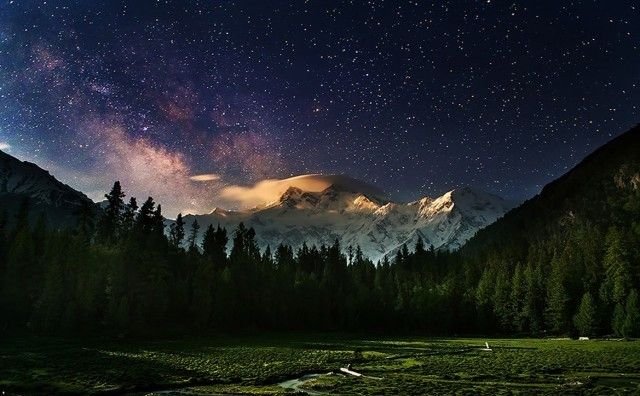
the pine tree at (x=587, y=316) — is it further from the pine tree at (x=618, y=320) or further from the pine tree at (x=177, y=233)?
the pine tree at (x=177, y=233)

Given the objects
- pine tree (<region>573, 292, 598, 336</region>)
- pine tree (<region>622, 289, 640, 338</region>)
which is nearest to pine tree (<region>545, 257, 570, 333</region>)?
pine tree (<region>573, 292, 598, 336</region>)

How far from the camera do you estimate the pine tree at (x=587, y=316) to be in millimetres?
105750

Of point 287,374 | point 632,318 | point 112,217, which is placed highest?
point 112,217

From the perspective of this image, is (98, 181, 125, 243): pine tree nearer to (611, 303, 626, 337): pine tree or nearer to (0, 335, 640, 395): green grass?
(0, 335, 640, 395): green grass

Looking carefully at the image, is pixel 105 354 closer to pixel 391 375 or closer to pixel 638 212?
pixel 391 375

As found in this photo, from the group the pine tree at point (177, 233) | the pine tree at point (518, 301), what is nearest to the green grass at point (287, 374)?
the pine tree at point (518, 301)

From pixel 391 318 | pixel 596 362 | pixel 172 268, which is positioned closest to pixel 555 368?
pixel 596 362

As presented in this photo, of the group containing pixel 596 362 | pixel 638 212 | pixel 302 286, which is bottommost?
pixel 596 362

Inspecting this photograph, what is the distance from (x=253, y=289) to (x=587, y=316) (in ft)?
267

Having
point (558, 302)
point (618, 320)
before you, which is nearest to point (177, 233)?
point (558, 302)

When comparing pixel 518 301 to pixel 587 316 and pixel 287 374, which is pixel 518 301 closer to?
pixel 587 316

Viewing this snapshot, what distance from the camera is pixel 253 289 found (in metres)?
132

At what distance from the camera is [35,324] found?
82.2 m

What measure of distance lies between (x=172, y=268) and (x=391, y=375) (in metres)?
95.5
